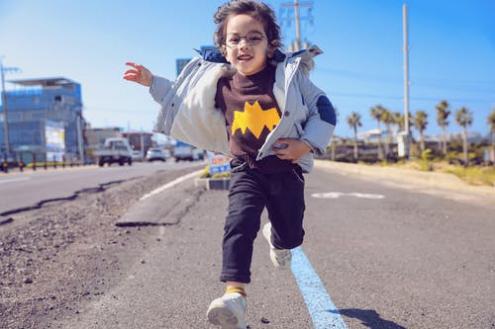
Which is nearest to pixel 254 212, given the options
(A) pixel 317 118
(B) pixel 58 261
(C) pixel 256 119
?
(C) pixel 256 119

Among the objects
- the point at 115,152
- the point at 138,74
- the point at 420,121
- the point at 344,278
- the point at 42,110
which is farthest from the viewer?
the point at 42,110

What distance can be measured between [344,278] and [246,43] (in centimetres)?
202

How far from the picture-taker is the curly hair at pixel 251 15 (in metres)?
2.97

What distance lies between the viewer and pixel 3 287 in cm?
372

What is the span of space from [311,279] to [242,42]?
1938 mm

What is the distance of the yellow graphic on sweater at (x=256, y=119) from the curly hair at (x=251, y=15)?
48 centimetres

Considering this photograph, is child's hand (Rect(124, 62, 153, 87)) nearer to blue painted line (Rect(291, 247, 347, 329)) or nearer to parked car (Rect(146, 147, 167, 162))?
blue painted line (Rect(291, 247, 347, 329))

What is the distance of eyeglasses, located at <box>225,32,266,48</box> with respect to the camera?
2.88 meters

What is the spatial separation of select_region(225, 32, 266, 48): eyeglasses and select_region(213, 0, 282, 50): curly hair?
0.10 metres

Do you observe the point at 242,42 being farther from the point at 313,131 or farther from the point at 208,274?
the point at 208,274

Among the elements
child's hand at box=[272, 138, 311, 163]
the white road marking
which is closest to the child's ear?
child's hand at box=[272, 138, 311, 163]

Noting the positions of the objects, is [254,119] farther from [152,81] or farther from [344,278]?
[344,278]

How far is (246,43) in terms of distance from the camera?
2865 mm

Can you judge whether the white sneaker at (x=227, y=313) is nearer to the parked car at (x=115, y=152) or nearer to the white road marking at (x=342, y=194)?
the white road marking at (x=342, y=194)
